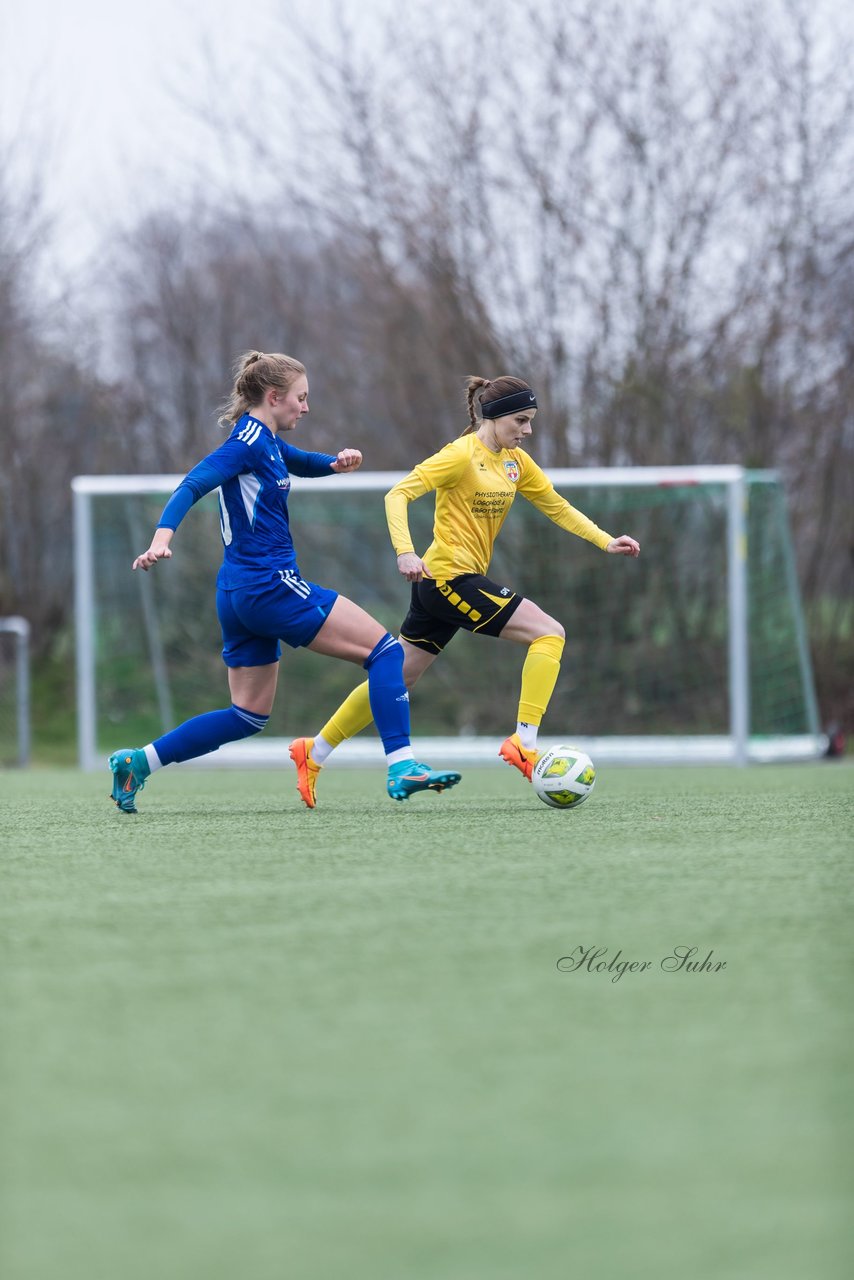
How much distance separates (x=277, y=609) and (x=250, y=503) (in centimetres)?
38

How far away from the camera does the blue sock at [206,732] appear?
240 inches

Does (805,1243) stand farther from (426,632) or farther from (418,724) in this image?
(418,724)

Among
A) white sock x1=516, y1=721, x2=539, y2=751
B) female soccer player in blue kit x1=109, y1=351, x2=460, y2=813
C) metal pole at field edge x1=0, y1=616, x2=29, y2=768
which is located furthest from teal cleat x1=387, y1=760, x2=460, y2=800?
metal pole at field edge x1=0, y1=616, x2=29, y2=768

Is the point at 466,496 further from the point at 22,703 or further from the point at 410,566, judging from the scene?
the point at 22,703

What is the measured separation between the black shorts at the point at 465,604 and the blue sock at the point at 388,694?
21.6 inches

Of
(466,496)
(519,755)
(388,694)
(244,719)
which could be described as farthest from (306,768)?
(466,496)

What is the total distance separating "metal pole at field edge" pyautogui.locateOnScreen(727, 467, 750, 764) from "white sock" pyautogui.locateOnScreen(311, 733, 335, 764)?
527 centimetres

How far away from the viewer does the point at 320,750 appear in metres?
6.48

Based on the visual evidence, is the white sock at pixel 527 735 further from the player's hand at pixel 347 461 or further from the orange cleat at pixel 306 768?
the player's hand at pixel 347 461

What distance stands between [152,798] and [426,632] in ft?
5.20

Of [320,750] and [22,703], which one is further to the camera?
[22,703]

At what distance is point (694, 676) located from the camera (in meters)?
12.6

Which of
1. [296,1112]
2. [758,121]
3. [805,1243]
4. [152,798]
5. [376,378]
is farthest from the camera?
[376,378]

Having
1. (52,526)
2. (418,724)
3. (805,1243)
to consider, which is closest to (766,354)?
(418,724)
